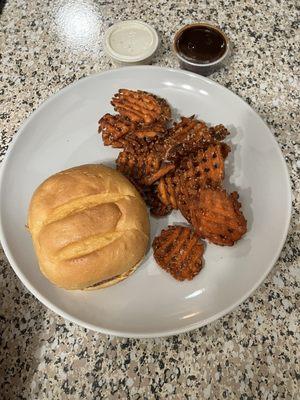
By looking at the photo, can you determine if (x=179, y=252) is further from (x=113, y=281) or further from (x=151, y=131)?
(x=151, y=131)

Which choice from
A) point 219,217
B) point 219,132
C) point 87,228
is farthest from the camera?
point 219,132

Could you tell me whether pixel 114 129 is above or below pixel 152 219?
above

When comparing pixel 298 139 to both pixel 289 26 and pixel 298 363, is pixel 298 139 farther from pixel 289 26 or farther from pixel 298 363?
pixel 298 363

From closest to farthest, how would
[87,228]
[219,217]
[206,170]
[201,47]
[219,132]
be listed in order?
1. [87,228]
2. [219,217]
3. [206,170]
4. [219,132]
5. [201,47]

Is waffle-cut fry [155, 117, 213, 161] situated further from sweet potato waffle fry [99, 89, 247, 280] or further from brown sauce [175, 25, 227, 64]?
brown sauce [175, 25, 227, 64]

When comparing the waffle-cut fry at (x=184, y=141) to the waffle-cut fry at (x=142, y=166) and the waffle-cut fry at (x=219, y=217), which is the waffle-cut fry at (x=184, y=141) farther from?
the waffle-cut fry at (x=219, y=217)

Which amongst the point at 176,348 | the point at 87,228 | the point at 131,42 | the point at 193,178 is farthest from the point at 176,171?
the point at 131,42

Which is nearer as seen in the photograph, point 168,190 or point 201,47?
point 168,190

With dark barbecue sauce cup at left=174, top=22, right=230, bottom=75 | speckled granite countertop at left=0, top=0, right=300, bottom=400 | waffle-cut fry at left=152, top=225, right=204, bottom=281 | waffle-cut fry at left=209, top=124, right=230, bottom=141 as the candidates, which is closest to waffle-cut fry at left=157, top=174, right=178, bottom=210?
waffle-cut fry at left=152, top=225, right=204, bottom=281
